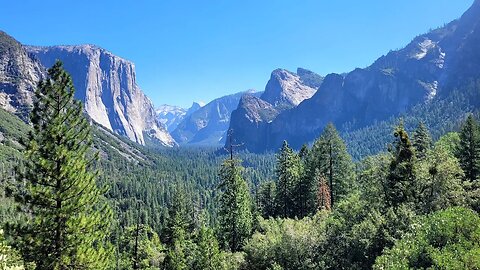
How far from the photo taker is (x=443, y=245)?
1742cm

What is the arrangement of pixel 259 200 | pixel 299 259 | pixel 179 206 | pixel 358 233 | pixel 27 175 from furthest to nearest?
pixel 259 200, pixel 179 206, pixel 299 259, pixel 358 233, pixel 27 175

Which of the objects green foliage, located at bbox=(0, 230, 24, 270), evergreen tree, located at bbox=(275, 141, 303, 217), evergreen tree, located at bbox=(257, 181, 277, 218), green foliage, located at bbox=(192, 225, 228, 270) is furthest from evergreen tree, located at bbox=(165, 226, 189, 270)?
green foliage, located at bbox=(0, 230, 24, 270)

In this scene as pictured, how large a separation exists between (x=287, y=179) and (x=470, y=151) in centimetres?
2580

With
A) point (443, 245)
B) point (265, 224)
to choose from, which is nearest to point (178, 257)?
point (265, 224)

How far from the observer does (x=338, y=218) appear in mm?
34312

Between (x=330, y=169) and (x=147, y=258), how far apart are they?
2871cm

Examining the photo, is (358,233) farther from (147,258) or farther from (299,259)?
(147,258)

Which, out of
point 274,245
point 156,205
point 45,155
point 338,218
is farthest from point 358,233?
point 156,205

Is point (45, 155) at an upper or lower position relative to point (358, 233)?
upper

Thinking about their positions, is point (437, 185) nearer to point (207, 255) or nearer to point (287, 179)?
point (207, 255)

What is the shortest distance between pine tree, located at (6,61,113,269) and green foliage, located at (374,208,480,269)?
1728 centimetres

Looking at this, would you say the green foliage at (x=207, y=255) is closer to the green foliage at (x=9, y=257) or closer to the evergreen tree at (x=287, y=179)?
the green foliage at (x=9, y=257)

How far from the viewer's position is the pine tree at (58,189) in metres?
23.8

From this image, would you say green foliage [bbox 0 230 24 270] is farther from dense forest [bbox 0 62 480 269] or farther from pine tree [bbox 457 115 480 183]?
pine tree [bbox 457 115 480 183]
